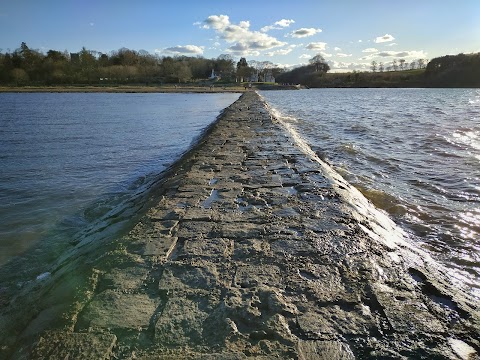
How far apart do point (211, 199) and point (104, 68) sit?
306 feet

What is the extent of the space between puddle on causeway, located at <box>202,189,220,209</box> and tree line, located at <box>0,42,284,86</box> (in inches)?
3419

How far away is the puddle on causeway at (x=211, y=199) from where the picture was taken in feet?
12.5

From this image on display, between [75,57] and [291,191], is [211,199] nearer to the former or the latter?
[291,191]

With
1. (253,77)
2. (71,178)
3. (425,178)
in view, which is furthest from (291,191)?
(253,77)

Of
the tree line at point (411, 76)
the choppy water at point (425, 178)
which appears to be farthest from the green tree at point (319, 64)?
the choppy water at point (425, 178)

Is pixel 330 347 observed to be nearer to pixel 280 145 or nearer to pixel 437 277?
pixel 437 277

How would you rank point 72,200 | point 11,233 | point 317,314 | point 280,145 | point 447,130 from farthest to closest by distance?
point 447,130 < point 280,145 < point 72,200 < point 11,233 < point 317,314

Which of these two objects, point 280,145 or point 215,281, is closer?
point 215,281

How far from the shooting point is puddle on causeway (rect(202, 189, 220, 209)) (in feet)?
12.5

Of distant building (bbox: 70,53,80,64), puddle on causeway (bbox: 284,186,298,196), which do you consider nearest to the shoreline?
puddle on causeway (bbox: 284,186,298,196)

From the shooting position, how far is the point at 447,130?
13344 millimetres

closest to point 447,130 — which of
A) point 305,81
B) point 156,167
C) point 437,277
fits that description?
point 156,167

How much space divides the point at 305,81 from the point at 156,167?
11212 centimetres

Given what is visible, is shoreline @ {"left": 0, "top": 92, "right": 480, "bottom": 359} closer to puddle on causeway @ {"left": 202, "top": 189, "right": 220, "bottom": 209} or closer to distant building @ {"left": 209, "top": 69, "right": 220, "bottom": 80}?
puddle on causeway @ {"left": 202, "top": 189, "right": 220, "bottom": 209}
